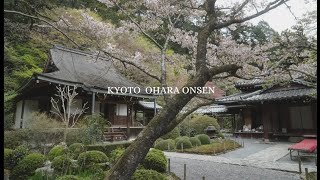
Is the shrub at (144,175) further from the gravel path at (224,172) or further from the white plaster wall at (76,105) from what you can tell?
the white plaster wall at (76,105)

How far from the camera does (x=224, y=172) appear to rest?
8523 millimetres

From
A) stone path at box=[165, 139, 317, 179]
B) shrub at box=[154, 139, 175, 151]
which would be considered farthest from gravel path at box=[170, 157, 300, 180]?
shrub at box=[154, 139, 175, 151]

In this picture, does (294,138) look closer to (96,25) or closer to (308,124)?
(308,124)

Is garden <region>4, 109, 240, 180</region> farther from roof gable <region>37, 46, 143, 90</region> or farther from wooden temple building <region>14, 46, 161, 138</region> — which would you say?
roof gable <region>37, 46, 143, 90</region>

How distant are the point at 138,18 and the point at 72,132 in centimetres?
530

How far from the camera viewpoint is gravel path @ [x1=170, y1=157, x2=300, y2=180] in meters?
7.78

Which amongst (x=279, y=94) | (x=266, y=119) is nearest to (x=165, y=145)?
(x=266, y=119)

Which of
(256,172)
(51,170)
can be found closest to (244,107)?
(256,172)

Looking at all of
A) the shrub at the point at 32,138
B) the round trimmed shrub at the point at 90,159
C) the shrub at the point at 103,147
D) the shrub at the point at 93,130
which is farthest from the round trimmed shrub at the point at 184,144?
the round trimmed shrub at the point at 90,159

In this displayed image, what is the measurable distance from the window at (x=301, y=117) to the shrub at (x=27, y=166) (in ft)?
49.6

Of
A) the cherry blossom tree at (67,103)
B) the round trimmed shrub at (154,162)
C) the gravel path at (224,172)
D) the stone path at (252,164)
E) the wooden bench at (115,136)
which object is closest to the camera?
the round trimmed shrub at (154,162)

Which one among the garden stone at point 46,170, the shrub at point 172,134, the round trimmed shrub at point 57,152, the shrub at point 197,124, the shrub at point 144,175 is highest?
the shrub at point 197,124

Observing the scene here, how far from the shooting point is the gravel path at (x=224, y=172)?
7.78 meters

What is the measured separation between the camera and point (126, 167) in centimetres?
409
